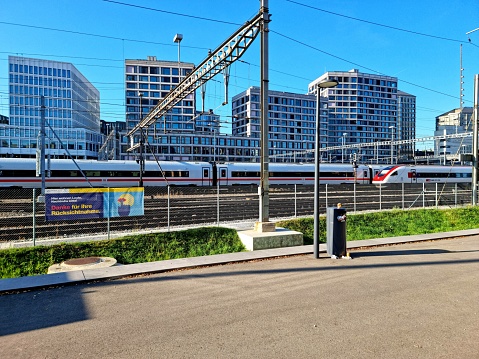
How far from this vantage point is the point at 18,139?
84188 mm

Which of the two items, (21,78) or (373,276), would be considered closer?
(373,276)

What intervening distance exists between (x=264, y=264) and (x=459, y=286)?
4049mm

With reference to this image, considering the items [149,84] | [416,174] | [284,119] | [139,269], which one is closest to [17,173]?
[139,269]

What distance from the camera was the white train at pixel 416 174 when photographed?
4828cm

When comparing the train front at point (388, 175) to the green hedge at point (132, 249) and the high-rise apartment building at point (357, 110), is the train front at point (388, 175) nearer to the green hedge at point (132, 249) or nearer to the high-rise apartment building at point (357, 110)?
the green hedge at point (132, 249)

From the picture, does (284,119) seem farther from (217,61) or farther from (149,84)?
(217,61)

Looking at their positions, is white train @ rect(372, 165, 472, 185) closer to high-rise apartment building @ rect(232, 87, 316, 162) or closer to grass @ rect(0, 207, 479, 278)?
grass @ rect(0, 207, 479, 278)

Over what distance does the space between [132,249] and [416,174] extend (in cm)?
4905

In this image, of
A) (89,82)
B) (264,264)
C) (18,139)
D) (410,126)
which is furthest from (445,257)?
(410,126)

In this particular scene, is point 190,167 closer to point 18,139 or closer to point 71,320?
point 71,320

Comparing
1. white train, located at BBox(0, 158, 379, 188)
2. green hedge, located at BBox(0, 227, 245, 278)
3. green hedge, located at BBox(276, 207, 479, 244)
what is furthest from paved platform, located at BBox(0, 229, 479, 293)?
white train, located at BBox(0, 158, 379, 188)

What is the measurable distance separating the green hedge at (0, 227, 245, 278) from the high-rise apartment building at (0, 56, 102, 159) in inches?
3179

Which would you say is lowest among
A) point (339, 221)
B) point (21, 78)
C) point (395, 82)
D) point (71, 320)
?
point (71, 320)

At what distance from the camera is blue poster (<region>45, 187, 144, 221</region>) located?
10742 millimetres
